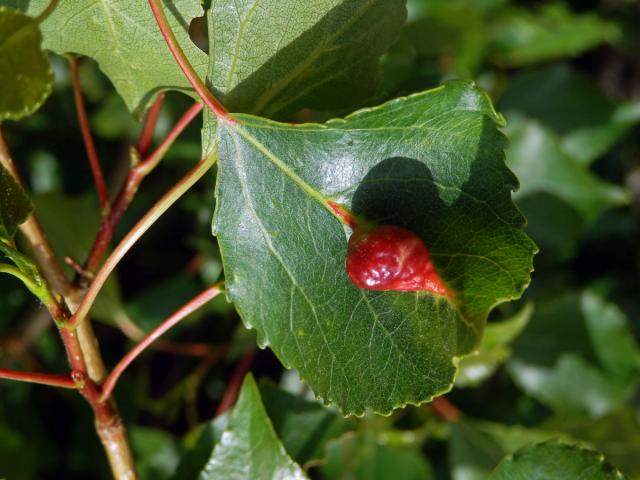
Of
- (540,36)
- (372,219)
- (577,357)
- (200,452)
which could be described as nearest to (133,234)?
(372,219)

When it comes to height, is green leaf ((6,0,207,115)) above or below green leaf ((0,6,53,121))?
below

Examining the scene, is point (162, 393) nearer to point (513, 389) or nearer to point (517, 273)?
point (513, 389)

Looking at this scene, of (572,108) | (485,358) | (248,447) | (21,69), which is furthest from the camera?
(572,108)

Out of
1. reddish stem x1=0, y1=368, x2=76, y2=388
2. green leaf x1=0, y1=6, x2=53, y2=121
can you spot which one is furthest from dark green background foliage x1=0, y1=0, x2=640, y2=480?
reddish stem x1=0, y1=368, x2=76, y2=388

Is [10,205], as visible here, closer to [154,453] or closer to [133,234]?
[133,234]

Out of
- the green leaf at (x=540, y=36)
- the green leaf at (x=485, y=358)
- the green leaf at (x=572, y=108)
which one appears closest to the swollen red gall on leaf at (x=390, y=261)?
the green leaf at (x=485, y=358)

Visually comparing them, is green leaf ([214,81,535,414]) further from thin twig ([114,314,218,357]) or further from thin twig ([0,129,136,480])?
thin twig ([114,314,218,357])
